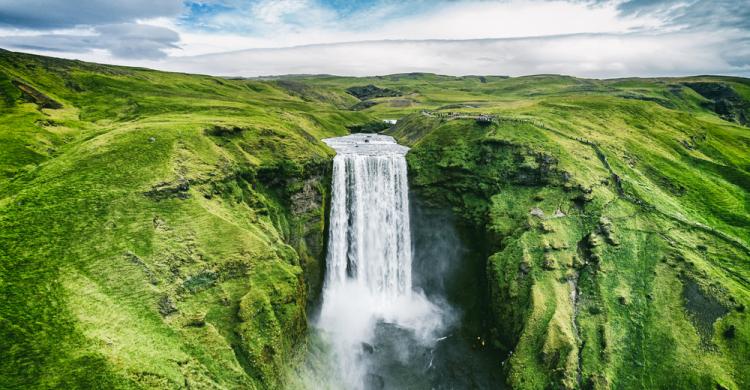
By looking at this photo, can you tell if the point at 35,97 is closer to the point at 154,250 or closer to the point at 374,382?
the point at 154,250

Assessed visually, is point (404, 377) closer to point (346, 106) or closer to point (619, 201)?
point (619, 201)

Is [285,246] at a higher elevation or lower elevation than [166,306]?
higher

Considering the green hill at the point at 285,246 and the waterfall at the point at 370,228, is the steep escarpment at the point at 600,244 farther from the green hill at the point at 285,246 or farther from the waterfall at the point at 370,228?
the waterfall at the point at 370,228

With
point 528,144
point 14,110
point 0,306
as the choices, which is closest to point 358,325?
point 0,306

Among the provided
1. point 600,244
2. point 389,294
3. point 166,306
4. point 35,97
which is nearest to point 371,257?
point 389,294

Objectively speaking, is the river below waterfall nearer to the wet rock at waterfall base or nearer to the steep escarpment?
the wet rock at waterfall base
